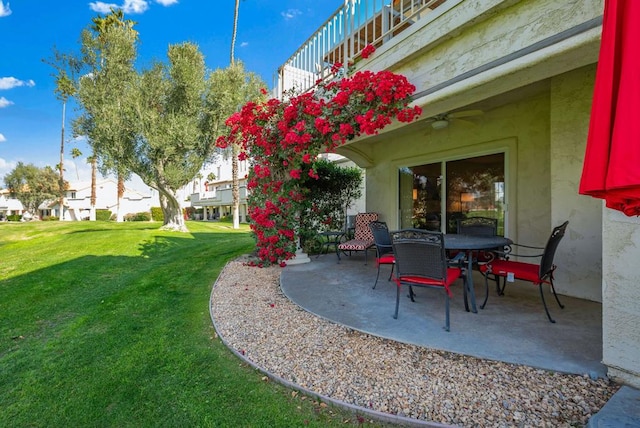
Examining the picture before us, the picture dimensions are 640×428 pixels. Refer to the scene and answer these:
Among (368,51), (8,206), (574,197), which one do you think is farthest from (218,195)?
(8,206)

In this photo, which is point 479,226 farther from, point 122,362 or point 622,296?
point 122,362

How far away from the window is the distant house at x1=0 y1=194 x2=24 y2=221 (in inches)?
2223

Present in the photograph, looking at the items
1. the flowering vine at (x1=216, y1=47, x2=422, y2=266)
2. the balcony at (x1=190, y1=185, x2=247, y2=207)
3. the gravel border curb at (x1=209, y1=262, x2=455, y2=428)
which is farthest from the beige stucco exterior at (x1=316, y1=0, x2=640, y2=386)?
the balcony at (x1=190, y1=185, x2=247, y2=207)

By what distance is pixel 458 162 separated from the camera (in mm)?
6531

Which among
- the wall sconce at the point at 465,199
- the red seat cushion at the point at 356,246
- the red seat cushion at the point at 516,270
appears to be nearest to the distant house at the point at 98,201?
the red seat cushion at the point at 356,246

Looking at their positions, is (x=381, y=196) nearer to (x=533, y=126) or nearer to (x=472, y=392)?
(x=533, y=126)

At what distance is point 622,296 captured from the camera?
211 centimetres

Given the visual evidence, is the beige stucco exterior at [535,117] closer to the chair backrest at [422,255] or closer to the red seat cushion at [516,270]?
the red seat cushion at [516,270]

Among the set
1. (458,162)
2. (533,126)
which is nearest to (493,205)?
(458,162)

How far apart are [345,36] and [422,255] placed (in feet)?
13.6

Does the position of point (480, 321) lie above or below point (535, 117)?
below

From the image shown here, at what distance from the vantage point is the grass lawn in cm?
222

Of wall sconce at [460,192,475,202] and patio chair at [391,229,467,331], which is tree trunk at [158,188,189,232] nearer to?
wall sconce at [460,192,475,202]

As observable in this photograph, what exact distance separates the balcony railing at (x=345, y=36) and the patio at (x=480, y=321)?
374cm
